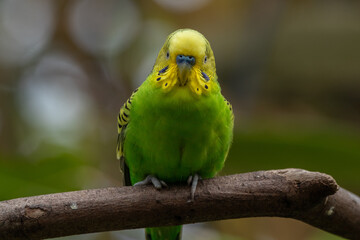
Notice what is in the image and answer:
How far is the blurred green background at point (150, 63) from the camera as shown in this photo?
5582 mm

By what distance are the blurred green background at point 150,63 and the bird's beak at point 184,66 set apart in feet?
6.71

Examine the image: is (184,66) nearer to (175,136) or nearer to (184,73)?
(184,73)

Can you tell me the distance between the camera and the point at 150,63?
23.1ft

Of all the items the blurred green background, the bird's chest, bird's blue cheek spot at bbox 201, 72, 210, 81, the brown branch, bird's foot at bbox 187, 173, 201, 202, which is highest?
the blurred green background

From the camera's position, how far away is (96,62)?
7.01m

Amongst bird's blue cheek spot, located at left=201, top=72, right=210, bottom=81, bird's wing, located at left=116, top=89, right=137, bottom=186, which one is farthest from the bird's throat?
bird's wing, located at left=116, top=89, right=137, bottom=186

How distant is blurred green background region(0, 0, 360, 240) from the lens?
5582 millimetres

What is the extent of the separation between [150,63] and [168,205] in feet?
13.7

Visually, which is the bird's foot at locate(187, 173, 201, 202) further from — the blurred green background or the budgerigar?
the blurred green background

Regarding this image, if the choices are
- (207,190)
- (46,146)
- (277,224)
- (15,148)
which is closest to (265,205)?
(207,190)

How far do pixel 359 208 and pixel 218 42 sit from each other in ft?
14.1

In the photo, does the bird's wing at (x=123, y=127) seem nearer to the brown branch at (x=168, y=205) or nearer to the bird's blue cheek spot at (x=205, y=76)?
the bird's blue cheek spot at (x=205, y=76)

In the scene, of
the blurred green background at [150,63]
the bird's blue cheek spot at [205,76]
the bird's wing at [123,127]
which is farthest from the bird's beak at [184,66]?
the blurred green background at [150,63]

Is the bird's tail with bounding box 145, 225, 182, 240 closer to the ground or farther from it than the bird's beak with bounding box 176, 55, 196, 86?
closer to the ground
